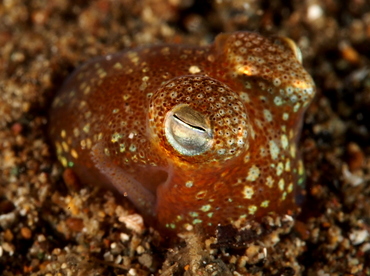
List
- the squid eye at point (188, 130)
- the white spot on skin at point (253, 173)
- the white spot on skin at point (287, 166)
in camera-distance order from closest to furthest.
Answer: the squid eye at point (188, 130) < the white spot on skin at point (253, 173) < the white spot on skin at point (287, 166)

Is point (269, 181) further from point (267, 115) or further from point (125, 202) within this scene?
point (125, 202)

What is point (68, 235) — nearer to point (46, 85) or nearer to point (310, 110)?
point (46, 85)

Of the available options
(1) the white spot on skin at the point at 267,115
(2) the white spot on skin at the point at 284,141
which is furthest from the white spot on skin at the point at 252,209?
(1) the white spot on skin at the point at 267,115

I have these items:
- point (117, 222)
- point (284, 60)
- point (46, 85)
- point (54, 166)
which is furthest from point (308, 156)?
point (46, 85)

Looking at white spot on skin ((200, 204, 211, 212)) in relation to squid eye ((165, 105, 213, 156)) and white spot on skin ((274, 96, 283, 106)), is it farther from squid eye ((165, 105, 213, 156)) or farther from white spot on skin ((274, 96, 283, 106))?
white spot on skin ((274, 96, 283, 106))

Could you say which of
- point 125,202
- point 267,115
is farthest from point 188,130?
point 125,202

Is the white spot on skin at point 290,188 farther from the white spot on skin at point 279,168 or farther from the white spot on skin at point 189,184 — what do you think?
the white spot on skin at point 189,184

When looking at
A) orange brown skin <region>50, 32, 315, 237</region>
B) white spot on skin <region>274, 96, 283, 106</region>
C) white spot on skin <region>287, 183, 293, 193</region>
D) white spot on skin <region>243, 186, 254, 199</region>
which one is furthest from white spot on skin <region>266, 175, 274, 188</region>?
white spot on skin <region>274, 96, 283, 106</region>
